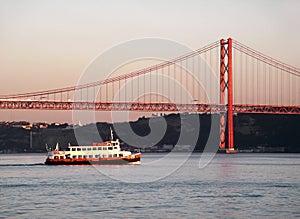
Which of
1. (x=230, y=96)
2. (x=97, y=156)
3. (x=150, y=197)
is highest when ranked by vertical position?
(x=230, y=96)

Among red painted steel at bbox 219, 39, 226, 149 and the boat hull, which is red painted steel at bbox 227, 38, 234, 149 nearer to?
red painted steel at bbox 219, 39, 226, 149

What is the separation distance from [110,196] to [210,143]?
11253cm

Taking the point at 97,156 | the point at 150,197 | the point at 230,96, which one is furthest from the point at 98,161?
the point at 150,197

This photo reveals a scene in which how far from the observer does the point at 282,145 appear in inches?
6599

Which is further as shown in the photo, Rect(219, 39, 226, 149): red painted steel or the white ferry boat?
Rect(219, 39, 226, 149): red painted steel

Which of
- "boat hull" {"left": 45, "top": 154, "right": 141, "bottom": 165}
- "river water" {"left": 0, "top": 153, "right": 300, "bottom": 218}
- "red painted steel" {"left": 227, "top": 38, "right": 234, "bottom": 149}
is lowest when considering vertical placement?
"river water" {"left": 0, "top": 153, "right": 300, "bottom": 218}

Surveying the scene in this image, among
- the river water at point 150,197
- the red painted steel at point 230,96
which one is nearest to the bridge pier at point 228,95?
the red painted steel at point 230,96

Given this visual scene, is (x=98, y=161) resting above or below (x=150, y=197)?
above

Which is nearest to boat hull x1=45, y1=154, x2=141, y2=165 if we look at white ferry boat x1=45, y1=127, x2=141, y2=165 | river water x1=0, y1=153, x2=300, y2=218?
white ferry boat x1=45, y1=127, x2=141, y2=165

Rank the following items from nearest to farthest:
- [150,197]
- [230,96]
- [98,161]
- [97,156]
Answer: [150,197] < [98,161] < [97,156] < [230,96]

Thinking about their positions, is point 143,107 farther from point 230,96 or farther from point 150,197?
point 150,197

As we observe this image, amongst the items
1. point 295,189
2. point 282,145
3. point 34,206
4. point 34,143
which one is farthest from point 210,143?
point 34,206

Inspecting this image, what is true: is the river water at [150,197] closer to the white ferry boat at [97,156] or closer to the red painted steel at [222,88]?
the white ferry boat at [97,156]

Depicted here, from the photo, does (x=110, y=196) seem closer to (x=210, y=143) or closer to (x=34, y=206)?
(x=34, y=206)
